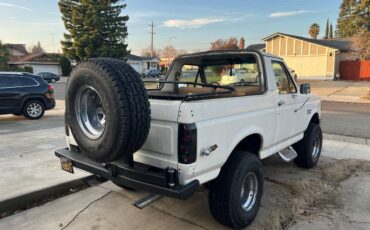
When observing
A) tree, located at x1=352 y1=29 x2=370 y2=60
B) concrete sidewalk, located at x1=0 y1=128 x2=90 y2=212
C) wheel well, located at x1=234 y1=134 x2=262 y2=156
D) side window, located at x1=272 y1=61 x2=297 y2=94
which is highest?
tree, located at x1=352 y1=29 x2=370 y2=60

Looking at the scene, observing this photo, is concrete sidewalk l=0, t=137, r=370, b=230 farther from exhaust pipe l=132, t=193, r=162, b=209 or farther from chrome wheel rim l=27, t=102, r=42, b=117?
chrome wheel rim l=27, t=102, r=42, b=117

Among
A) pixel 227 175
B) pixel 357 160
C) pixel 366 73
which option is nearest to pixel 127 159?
pixel 227 175

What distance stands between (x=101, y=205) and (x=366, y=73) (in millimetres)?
36897

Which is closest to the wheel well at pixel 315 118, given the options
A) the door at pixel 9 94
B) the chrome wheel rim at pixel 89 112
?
the chrome wheel rim at pixel 89 112

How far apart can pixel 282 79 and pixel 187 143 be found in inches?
97.9

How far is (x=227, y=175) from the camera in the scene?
3.46m

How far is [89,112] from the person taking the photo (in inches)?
132

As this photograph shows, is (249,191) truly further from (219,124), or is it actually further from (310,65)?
(310,65)

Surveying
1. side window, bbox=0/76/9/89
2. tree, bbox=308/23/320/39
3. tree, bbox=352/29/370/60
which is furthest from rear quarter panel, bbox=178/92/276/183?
tree, bbox=308/23/320/39

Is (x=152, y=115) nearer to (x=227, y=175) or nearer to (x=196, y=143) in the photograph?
(x=196, y=143)

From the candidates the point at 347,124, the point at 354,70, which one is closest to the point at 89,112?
the point at 347,124

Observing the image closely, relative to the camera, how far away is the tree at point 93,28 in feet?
136

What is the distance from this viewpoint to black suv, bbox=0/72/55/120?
1078cm

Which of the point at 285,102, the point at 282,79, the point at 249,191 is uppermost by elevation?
the point at 282,79
